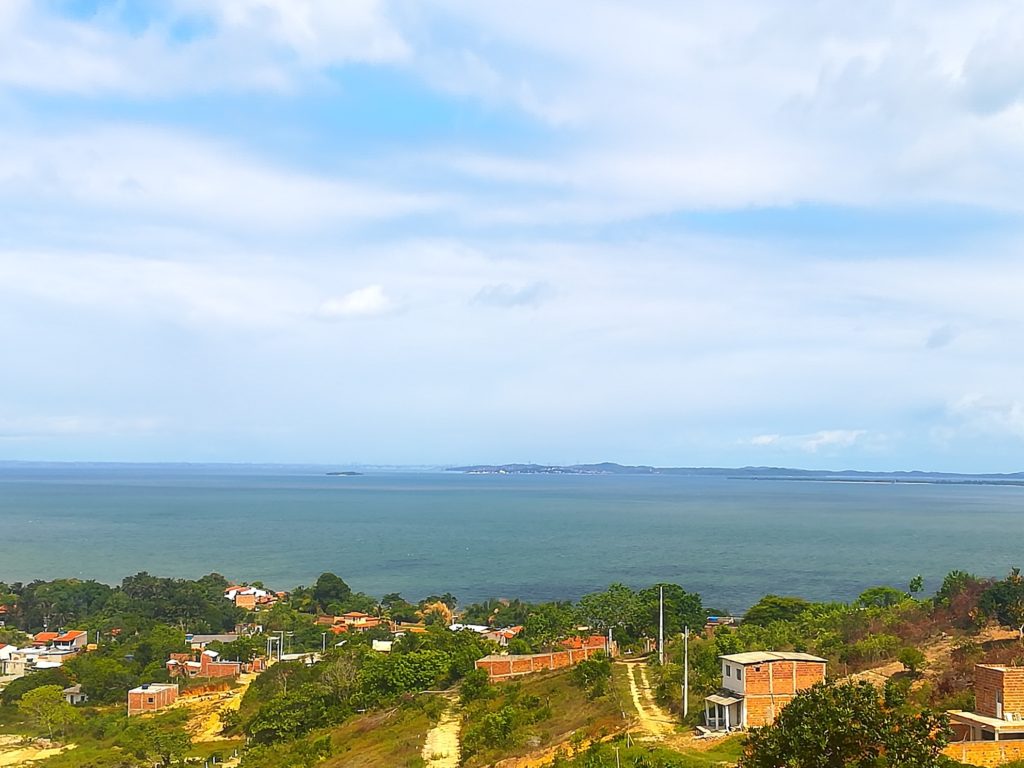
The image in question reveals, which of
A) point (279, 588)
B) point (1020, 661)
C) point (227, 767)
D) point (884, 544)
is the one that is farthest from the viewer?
point (884, 544)

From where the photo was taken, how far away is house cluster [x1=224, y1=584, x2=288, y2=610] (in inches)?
2586

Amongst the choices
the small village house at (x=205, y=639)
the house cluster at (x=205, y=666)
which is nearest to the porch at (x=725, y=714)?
the house cluster at (x=205, y=666)

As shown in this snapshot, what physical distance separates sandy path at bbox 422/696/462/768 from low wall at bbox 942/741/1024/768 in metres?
13.0

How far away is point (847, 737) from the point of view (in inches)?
506

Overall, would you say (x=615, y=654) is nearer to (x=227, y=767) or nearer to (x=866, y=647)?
(x=866, y=647)

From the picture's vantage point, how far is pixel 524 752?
24219mm

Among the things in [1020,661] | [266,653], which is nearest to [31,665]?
[266,653]

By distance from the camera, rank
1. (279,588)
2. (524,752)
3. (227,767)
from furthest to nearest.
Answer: (279,588), (227,767), (524,752)

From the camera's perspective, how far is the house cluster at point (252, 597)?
65688 mm

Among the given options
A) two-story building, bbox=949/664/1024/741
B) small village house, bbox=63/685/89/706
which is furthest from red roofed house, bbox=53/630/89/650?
two-story building, bbox=949/664/1024/741

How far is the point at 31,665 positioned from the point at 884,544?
90.3 m

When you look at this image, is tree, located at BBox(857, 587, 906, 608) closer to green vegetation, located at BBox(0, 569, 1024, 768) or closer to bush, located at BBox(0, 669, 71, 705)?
green vegetation, located at BBox(0, 569, 1024, 768)

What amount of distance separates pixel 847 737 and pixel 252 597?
60.7 m

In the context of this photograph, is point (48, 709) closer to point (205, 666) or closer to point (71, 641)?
point (205, 666)
